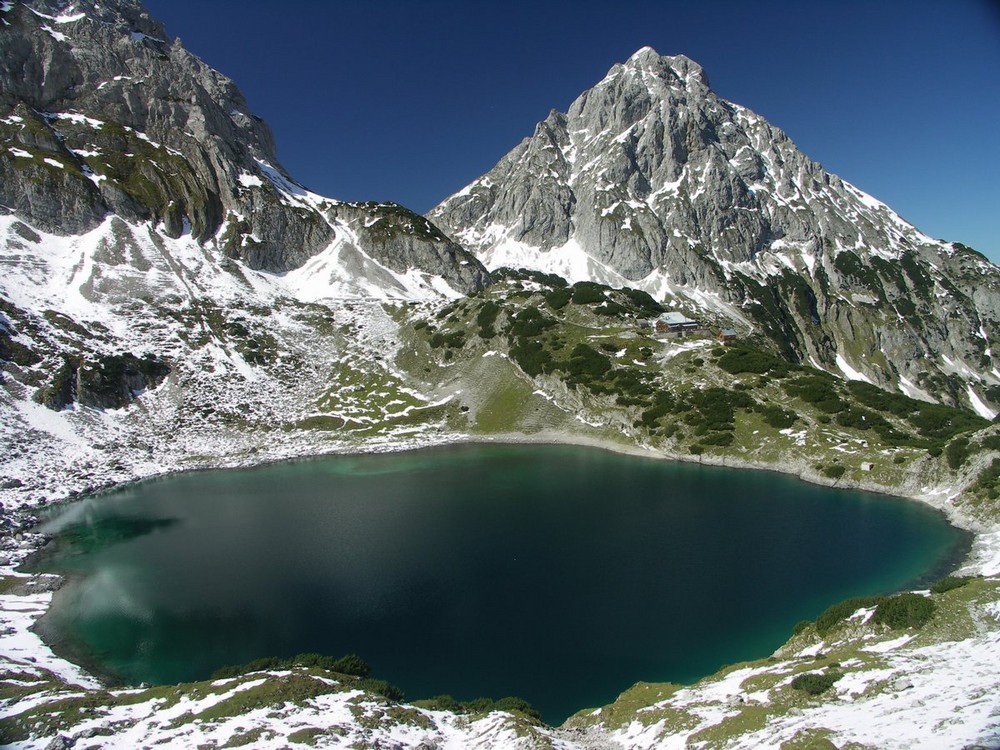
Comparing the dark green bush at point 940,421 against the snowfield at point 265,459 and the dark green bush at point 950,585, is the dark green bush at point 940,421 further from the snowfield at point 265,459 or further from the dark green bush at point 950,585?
the dark green bush at point 950,585

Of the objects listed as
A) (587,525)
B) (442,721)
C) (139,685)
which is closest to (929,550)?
(587,525)

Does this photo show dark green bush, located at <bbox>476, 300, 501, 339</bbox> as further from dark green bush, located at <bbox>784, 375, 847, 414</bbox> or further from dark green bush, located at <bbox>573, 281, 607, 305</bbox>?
dark green bush, located at <bbox>784, 375, 847, 414</bbox>

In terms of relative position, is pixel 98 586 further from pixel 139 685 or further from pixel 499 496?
pixel 499 496

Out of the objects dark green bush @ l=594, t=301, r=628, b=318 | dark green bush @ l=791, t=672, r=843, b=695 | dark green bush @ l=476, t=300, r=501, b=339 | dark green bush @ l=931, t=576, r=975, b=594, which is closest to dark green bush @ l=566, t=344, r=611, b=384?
dark green bush @ l=594, t=301, r=628, b=318

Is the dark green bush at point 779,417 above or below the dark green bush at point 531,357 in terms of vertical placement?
below

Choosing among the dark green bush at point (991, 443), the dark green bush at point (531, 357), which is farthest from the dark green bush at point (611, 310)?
the dark green bush at point (991, 443)

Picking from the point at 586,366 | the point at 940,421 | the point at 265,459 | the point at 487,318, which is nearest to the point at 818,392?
the point at 940,421
